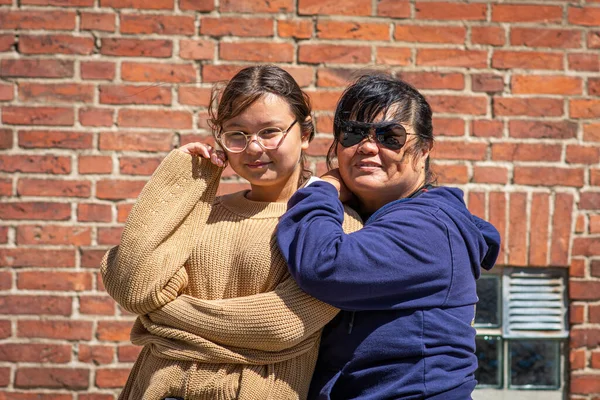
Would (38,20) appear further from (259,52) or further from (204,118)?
(259,52)

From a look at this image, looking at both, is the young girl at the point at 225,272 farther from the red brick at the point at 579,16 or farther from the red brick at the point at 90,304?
the red brick at the point at 579,16

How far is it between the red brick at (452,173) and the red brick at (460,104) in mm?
244

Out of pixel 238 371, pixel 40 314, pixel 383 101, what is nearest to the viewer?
pixel 238 371

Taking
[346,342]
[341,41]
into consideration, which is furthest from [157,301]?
[341,41]

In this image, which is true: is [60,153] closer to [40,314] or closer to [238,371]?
[40,314]

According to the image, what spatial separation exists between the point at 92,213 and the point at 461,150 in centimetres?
164

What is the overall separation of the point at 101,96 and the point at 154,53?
0.30 metres

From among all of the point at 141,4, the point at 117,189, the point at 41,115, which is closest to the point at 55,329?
the point at 117,189

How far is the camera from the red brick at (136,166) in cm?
348

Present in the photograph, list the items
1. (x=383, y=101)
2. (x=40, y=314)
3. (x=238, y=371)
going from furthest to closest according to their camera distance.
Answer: (x=40, y=314) < (x=383, y=101) < (x=238, y=371)

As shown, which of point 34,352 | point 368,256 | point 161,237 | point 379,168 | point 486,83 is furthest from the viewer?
point 486,83

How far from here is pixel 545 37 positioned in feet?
11.8

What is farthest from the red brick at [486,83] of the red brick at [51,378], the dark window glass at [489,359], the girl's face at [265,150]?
the red brick at [51,378]

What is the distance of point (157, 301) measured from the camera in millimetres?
2148
